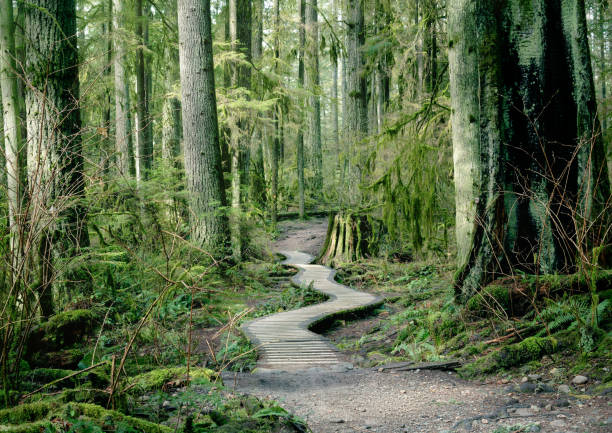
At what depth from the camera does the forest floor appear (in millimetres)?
3158

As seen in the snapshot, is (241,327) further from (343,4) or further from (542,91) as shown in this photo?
(343,4)

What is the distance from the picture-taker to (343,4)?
1458cm

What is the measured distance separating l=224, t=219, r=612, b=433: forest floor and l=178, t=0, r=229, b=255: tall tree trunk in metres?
5.16

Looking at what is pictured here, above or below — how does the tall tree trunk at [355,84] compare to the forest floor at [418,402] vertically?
above

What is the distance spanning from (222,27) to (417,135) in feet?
40.1

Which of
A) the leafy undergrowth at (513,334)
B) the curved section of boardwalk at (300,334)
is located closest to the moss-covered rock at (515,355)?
the leafy undergrowth at (513,334)

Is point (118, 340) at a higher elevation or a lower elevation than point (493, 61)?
lower

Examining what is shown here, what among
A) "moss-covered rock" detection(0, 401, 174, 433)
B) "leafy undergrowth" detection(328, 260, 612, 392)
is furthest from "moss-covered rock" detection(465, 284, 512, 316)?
"moss-covered rock" detection(0, 401, 174, 433)

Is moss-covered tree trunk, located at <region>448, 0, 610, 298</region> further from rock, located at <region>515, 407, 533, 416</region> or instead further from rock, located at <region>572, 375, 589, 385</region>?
rock, located at <region>515, 407, 533, 416</region>

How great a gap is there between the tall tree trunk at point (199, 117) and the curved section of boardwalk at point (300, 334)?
2.56 meters

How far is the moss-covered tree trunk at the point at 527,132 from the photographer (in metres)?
5.10

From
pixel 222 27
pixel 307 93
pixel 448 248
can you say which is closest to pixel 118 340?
pixel 448 248

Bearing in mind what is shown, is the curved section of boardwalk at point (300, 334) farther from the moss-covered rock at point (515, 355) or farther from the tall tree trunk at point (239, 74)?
the tall tree trunk at point (239, 74)

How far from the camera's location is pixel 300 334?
23.1ft
